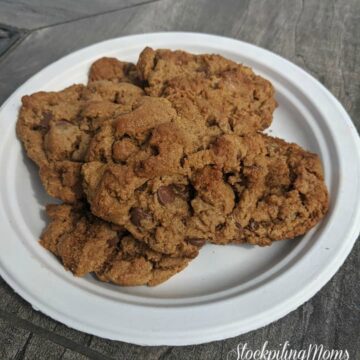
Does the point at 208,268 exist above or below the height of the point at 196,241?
below

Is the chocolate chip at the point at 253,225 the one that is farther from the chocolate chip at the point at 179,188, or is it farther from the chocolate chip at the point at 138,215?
the chocolate chip at the point at 138,215

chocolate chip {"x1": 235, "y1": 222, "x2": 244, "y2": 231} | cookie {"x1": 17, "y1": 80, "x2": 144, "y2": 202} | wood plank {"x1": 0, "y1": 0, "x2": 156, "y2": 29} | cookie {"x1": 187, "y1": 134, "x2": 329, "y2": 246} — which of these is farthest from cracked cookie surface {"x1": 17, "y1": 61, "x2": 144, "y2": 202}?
wood plank {"x1": 0, "y1": 0, "x2": 156, "y2": 29}

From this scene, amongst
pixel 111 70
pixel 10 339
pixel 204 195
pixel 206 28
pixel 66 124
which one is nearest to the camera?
pixel 204 195

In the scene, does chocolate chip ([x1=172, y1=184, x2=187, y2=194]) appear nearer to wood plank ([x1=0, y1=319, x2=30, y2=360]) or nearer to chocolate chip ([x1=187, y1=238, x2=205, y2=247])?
chocolate chip ([x1=187, y1=238, x2=205, y2=247])

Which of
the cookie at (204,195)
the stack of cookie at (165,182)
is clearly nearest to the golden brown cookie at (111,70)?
the stack of cookie at (165,182)

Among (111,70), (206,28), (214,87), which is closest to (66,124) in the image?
(111,70)

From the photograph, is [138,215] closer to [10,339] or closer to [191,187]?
[191,187]

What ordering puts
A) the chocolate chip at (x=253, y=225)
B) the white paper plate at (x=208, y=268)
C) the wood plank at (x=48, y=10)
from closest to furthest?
the white paper plate at (x=208, y=268)
the chocolate chip at (x=253, y=225)
the wood plank at (x=48, y=10)
